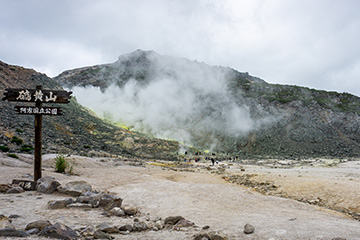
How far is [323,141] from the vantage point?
196 feet

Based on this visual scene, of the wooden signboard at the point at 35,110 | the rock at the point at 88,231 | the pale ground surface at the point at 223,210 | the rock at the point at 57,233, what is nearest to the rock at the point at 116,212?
the pale ground surface at the point at 223,210

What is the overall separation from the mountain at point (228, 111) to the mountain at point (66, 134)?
19.7m

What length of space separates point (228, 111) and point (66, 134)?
4917 centimetres

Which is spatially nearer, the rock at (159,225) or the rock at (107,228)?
the rock at (107,228)

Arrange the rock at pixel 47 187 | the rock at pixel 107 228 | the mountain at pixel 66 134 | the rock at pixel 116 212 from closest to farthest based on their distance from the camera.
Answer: the rock at pixel 107 228, the rock at pixel 116 212, the rock at pixel 47 187, the mountain at pixel 66 134

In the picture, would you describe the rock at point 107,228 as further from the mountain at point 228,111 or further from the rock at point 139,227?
the mountain at point 228,111

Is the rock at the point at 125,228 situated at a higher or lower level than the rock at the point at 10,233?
lower

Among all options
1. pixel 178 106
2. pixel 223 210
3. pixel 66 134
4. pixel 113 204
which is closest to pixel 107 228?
pixel 113 204

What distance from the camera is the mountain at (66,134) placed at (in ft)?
104

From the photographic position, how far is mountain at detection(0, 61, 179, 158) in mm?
31812

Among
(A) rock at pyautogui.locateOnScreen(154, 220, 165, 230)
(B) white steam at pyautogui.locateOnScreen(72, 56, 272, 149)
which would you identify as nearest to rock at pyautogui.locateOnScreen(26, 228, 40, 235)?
(A) rock at pyautogui.locateOnScreen(154, 220, 165, 230)

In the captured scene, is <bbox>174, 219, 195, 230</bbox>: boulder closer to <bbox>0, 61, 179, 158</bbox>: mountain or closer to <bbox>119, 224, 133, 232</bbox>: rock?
<bbox>119, 224, 133, 232</bbox>: rock

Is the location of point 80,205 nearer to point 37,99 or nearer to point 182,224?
point 182,224

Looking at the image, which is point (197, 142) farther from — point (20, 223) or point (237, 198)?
point (20, 223)
